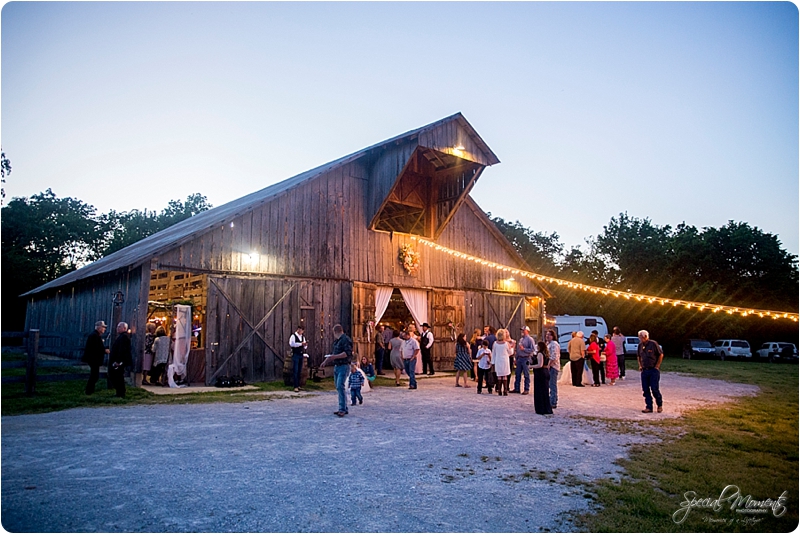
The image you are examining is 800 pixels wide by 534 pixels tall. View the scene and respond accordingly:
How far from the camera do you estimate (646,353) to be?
11.0 meters

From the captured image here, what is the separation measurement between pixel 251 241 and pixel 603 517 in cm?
1261

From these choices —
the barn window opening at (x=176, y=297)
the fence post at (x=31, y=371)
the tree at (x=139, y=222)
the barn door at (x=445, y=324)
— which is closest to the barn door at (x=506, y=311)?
the barn door at (x=445, y=324)

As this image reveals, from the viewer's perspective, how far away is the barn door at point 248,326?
47.5ft

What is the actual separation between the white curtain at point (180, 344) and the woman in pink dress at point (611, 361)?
12550mm

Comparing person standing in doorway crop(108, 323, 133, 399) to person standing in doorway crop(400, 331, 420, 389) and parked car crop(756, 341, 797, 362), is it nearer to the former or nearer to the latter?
person standing in doorway crop(400, 331, 420, 389)

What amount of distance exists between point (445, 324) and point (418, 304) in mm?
1458

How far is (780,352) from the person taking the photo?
3272 centimetres

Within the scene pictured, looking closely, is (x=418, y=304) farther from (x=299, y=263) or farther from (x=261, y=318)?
(x=261, y=318)

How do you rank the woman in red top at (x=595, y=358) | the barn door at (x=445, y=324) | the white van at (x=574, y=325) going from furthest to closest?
the white van at (x=574, y=325), the barn door at (x=445, y=324), the woman in red top at (x=595, y=358)

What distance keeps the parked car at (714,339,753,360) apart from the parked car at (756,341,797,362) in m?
1.13

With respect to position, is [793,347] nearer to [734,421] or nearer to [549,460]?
[734,421]

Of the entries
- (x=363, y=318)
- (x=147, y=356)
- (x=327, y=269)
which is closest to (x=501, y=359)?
(x=363, y=318)

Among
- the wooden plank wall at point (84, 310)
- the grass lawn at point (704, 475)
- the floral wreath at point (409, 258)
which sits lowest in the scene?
the grass lawn at point (704, 475)

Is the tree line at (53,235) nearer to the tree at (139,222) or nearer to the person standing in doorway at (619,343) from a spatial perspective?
the tree at (139,222)
